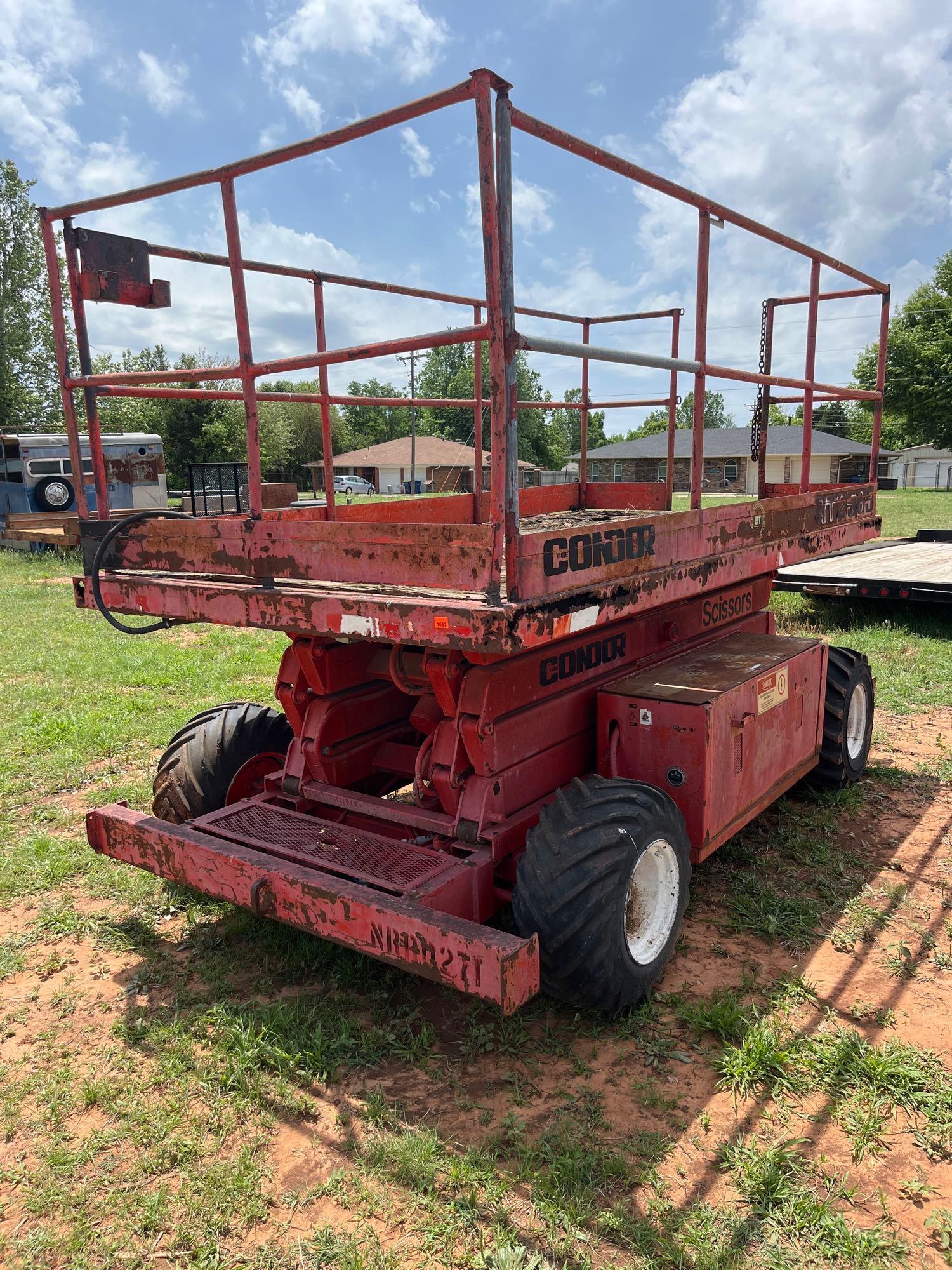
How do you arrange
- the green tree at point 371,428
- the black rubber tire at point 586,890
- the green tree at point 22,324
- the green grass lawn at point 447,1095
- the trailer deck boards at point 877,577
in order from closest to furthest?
the green grass lawn at point 447,1095, the black rubber tire at point 586,890, the trailer deck boards at point 877,577, the green tree at point 22,324, the green tree at point 371,428

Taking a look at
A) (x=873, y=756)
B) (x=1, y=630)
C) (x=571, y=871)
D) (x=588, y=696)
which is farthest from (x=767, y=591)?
(x=1, y=630)

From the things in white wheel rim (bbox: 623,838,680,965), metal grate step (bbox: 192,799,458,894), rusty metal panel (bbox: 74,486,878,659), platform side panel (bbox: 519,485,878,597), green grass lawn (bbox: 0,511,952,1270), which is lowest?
green grass lawn (bbox: 0,511,952,1270)

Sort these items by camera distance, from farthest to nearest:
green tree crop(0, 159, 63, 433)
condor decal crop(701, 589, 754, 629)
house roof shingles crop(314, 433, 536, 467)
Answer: house roof shingles crop(314, 433, 536, 467), green tree crop(0, 159, 63, 433), condor decal crop(701, 589, 754, 629)

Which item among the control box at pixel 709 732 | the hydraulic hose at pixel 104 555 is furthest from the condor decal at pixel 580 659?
the hydraulic hose at pixel 104 555

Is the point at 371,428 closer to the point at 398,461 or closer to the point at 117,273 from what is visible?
the point at 398,461

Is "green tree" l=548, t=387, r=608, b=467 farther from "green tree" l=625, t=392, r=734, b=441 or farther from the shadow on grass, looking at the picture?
the shadow on grass

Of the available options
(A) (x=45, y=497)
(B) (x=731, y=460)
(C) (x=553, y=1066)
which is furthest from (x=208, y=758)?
(B) (x=731, y=460)

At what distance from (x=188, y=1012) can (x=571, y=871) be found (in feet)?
5.19

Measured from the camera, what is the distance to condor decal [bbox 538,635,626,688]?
12.1 feet

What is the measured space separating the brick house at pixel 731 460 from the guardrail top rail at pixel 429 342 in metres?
44.4

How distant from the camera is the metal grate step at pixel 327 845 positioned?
11.1 feet

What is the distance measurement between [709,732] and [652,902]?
686mm

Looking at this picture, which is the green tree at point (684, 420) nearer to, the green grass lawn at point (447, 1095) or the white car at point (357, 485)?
the white car at point (357, 485)

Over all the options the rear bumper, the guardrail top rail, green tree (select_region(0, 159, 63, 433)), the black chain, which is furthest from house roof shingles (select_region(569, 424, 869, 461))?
the rear bumper
